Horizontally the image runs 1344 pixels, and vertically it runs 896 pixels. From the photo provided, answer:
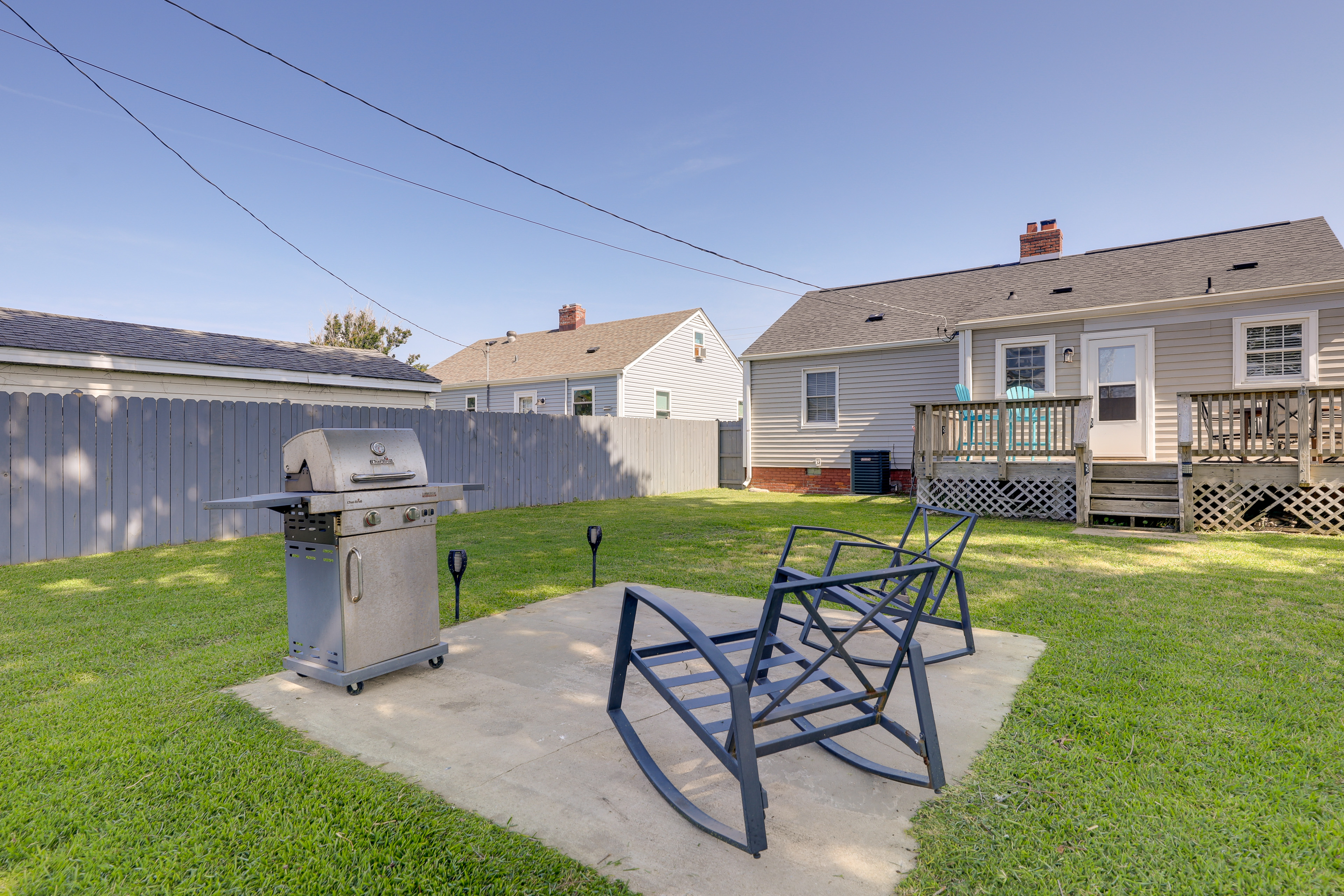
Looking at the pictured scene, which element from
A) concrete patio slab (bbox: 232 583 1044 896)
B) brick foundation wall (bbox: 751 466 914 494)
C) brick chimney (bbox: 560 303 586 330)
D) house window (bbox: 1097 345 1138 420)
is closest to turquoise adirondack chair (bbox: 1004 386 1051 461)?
house window (bbox: 1097 345 1138 420)

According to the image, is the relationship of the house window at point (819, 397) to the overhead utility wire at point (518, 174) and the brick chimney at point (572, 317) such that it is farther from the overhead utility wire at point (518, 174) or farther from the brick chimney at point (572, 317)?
the brick chimney at point (572, 317)

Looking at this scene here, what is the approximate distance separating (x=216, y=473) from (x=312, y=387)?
6.09 m

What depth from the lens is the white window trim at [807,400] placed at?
50.5ft

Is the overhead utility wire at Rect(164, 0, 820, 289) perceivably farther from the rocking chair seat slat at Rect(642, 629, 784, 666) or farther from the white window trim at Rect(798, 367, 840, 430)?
the rocking chair seat slat at Rect(642, 629, 784, 666)

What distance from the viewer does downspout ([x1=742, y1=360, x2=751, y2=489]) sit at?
1662 centimetres

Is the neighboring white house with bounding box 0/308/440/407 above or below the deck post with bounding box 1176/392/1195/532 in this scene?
above

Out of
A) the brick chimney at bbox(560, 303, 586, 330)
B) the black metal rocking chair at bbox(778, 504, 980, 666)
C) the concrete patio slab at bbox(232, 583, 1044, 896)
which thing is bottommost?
the concrete patio slab at bbox(232, 583, 1044, 896)

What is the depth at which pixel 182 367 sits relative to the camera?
12078 millimetres

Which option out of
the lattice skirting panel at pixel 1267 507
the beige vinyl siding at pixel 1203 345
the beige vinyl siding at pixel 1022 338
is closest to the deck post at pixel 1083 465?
the lattice skirting panel at pixel 1267 507

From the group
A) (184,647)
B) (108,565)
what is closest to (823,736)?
(184,647)

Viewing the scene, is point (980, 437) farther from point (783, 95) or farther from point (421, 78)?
point (421, 78)

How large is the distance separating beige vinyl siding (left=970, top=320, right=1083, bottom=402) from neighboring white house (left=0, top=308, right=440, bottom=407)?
496 inches

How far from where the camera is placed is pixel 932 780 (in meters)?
2.15

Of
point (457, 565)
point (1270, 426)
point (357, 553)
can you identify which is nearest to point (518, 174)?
point (457, 565)
